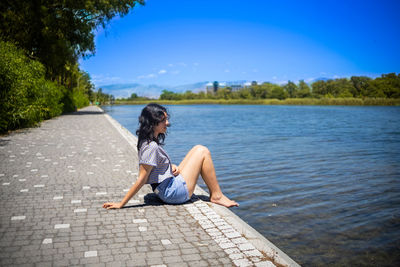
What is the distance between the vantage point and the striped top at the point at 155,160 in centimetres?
423

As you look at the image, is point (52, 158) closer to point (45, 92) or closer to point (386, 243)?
point (386, 243)

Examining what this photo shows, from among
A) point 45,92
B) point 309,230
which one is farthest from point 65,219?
point 45,92

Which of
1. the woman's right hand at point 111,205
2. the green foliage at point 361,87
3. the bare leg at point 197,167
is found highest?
the green foliage at point 361,87

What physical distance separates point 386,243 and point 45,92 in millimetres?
21003

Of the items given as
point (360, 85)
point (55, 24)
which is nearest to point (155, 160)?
point (55, 24)

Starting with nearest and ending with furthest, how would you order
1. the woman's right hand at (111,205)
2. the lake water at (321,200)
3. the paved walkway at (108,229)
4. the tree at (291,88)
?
the paved walkway at (108,229) → the lake water at (321,200) → the woman's right hand at (111,205) → the tree at (291,88)

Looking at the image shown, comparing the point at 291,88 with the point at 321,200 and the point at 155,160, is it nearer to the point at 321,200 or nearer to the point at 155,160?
the point at 321,200

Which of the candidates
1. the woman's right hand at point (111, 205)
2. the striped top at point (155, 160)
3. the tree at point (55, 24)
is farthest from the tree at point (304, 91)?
the woman's right hand at point (111, 205)

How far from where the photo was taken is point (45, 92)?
2042 cm

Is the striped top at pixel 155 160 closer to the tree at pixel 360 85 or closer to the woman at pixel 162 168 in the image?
the woman at pixel 162 168

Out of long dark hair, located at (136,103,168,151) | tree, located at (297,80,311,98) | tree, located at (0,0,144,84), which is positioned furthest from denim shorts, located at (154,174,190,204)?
tree, located at (297,80,311,98)

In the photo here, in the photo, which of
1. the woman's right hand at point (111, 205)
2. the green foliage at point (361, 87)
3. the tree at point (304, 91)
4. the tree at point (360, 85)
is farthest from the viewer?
the tree at point (304, 91)

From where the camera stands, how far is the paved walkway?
3.18 metres

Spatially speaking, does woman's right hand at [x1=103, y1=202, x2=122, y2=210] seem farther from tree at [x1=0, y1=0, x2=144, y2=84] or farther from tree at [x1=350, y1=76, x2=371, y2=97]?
tree at [x1=350, y1=76, x2=371, y2=97]
